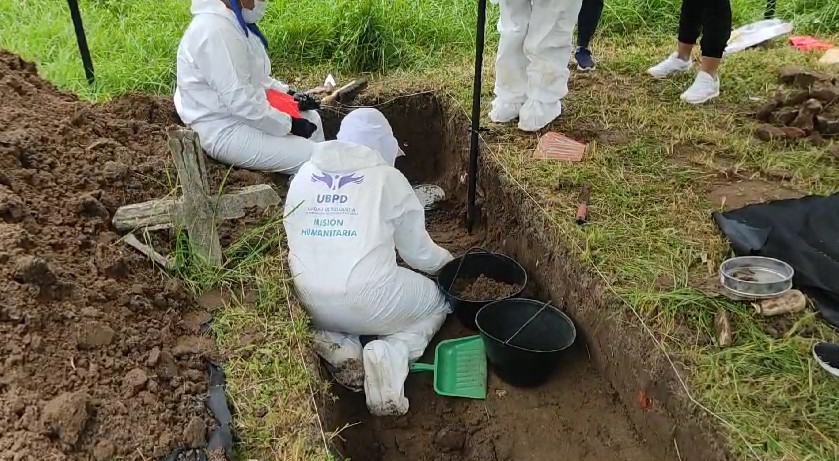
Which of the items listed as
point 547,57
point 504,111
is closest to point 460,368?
point 504,111

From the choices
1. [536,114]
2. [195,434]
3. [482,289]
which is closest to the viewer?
[195,434]

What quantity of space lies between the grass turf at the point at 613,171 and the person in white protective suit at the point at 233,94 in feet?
2.39

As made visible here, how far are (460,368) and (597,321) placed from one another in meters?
0.66

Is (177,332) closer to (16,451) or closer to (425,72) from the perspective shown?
(16,451)

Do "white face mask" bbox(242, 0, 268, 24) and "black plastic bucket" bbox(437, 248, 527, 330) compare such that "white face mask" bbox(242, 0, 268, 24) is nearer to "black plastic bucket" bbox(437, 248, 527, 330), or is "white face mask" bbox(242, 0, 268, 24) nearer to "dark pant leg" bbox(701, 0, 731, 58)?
"black plastic bucket" bbox(437, 248, 527, 330)

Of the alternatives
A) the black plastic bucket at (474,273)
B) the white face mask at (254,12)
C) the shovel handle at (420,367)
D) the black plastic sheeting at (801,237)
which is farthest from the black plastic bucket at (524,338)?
the white face mask at (254,12)

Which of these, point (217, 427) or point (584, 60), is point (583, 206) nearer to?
point (217, 427)

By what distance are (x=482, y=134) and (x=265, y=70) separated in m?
1.33

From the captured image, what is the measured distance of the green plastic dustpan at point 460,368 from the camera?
305cm

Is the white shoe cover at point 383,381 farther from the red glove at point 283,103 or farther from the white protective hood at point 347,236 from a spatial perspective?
the red glove at point 283,103

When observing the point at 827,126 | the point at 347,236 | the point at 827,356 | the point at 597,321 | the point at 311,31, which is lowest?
the point at 597,321

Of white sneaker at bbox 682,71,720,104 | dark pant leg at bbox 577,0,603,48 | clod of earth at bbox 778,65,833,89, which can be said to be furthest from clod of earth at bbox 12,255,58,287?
clod of earth at bbox 778,65,833,89

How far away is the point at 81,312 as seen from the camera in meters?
2.37

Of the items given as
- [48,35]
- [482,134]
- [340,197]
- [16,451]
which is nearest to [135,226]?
[340,197]
